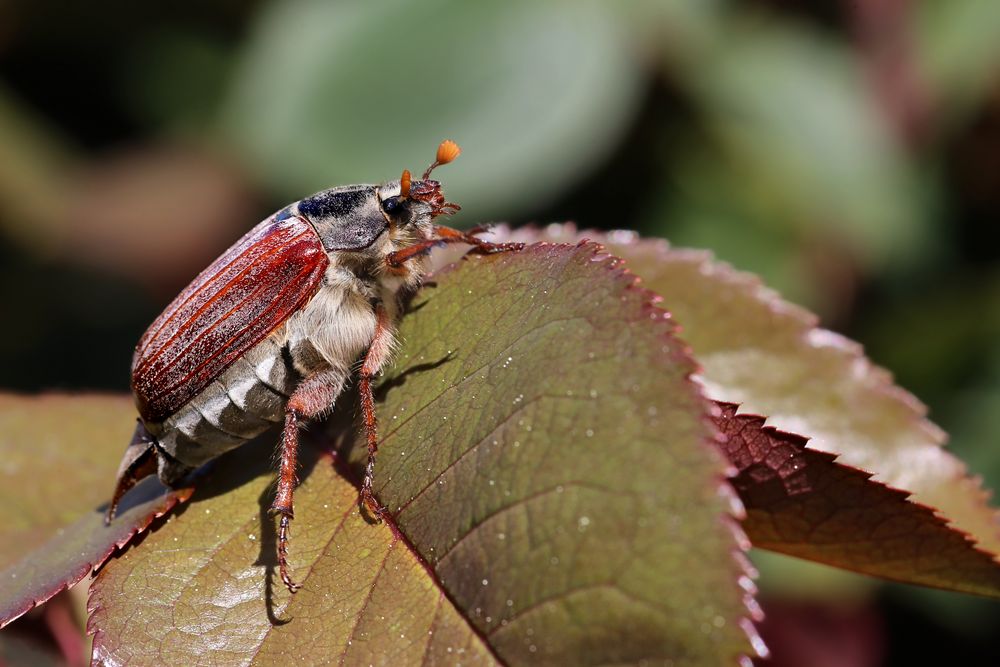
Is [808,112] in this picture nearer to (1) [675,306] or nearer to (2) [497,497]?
(1) [675,306]

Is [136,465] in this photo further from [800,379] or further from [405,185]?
[800,379]

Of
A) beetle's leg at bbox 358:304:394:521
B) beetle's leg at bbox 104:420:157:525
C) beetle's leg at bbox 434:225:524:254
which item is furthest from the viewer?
beetle's leg at bbox 104:420:157:525

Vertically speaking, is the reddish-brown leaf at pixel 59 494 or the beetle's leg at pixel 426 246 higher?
the beetle's leg at pixel 426 246

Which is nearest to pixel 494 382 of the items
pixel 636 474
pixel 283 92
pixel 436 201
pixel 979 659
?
pixel 636 474

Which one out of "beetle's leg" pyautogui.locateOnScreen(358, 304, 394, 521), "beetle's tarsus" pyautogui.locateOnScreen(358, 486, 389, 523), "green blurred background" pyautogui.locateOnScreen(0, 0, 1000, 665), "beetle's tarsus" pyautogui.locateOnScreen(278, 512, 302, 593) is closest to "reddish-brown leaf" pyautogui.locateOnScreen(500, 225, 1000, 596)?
"beetle's leg" pyautogui.locateOnScreen(358, 304, 394, 521)

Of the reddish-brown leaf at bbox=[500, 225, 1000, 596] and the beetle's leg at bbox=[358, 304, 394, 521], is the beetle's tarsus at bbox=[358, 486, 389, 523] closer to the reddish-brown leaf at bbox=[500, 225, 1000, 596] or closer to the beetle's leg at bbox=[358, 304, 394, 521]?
the beetle's leg at bbox=[358, 304, 394, 521]

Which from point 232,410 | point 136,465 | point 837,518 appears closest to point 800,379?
point 837,518

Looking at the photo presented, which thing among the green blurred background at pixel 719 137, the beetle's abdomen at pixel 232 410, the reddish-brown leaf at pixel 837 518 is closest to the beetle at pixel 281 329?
the beetle's abdomen at pixel 232 410

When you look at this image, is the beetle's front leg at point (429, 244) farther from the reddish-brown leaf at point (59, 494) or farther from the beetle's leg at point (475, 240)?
the reddish-brown leaf at point (59, 494)
